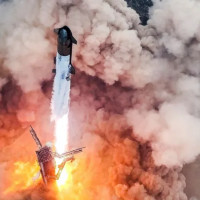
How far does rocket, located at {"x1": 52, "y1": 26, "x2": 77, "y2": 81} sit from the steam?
7001 mm

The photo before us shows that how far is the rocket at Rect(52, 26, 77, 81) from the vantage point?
21411 millimetres

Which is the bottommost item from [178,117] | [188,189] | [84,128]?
[188,189]

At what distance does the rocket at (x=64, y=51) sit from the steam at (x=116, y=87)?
7.00 metres

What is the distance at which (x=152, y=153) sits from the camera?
3184 cm

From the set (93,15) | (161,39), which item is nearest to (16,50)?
(93,15)

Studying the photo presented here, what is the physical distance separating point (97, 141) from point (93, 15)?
11109 mm

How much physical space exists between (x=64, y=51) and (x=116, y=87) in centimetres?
1349

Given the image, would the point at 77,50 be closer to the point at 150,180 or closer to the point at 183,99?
the point at 183,99

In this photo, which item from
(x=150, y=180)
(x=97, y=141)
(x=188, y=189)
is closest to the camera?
(x=150, y=180)

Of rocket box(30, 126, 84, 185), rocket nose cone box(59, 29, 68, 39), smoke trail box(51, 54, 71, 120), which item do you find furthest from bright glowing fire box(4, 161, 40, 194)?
rocket nose cone box(59, 29, 68, 39)

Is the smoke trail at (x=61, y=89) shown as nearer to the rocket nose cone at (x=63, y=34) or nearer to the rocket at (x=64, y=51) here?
the rocket at (x=64, y=51)

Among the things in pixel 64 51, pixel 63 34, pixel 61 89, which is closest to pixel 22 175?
pixel 61 89

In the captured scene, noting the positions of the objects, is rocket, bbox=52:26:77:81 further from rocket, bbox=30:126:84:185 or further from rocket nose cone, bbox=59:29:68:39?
rocket, bbox=30:126:84:185

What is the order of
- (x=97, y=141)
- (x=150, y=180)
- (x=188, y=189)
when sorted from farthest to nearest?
(x=188, y=189)
(x=97, y=141)
(x=150, y=180)
